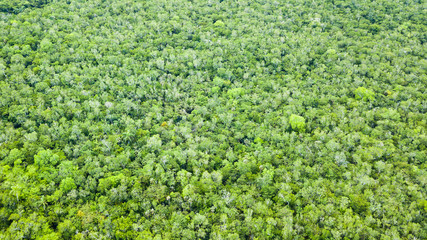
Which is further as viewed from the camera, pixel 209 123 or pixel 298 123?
pixel 209 123

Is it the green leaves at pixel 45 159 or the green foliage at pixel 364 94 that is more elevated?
the green foliage at pixel 364 94

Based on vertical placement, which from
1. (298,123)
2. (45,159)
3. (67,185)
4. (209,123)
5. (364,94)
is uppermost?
(364,94)

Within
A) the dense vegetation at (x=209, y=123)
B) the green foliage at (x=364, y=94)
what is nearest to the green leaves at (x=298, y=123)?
the dense vegetation at (x=209, y=123)

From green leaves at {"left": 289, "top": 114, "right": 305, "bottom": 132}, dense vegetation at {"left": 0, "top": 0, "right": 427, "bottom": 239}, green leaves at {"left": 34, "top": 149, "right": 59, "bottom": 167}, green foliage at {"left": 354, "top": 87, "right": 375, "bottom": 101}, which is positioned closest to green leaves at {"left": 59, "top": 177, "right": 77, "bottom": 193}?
dense vegetation at {"left": 0, "top": 0, "right": 427, "bottom": 239}

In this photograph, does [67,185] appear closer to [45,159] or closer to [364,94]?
[45,159]

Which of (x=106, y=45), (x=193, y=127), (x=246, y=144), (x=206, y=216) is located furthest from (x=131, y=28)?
(x=206, y=216)

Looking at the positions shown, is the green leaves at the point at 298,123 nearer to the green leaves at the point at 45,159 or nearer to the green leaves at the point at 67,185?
the green leaves at the point at 67,185

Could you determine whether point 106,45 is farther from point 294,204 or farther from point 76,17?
point 294,204

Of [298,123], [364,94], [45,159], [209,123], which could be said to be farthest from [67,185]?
[364,94]
